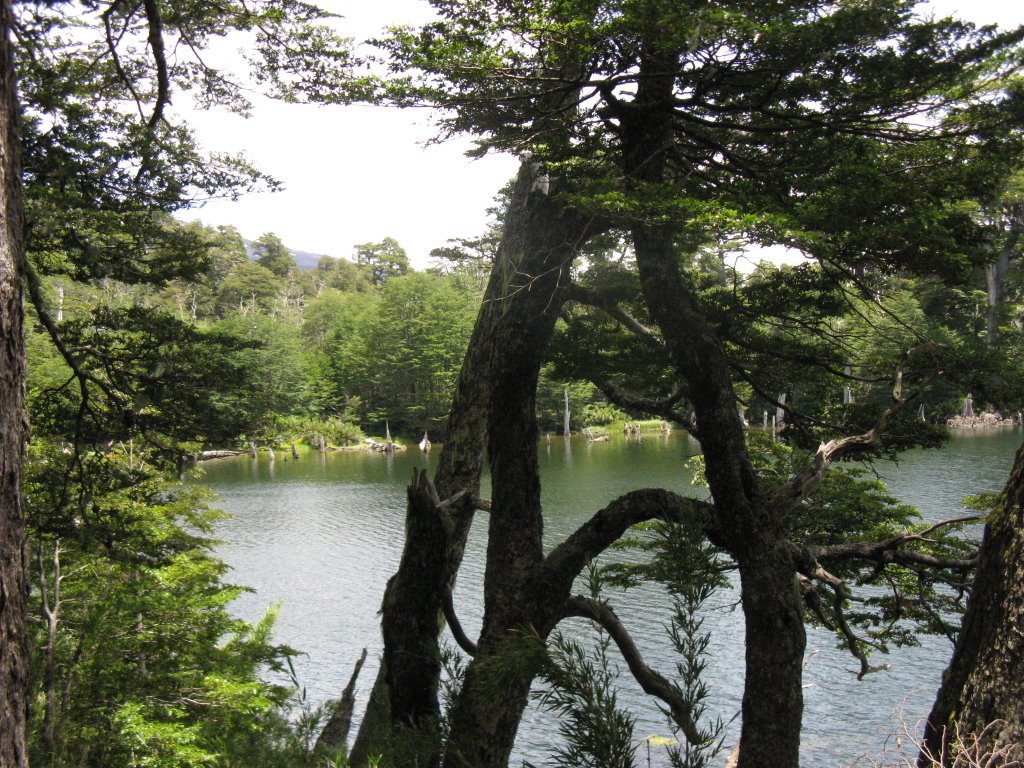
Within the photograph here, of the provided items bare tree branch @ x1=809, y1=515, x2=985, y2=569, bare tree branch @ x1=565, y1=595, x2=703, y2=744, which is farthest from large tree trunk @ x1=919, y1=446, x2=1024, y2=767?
bare tree branch @ x1=809, y1=515, x2=985, y2=569

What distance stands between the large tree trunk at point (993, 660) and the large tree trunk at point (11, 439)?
8.01 feet

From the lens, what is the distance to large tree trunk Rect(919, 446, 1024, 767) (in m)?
1.99

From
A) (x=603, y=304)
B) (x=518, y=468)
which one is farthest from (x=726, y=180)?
(x=518, y=468)

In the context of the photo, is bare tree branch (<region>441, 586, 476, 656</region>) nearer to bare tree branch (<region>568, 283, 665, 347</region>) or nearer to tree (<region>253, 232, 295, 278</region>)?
bare tree branch (<region>568, 283, 665, 347</region>)

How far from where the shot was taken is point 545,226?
4.59 metres

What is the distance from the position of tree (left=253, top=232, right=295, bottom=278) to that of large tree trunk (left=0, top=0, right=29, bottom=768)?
60.8 m

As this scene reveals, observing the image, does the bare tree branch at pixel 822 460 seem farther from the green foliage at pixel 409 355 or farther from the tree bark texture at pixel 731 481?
the green foliage at pixel 409 355

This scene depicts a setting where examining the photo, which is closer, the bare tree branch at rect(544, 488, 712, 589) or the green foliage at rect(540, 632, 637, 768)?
the green foliage at rect(540, 632, 637, 768)

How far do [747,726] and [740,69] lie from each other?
10.9ft

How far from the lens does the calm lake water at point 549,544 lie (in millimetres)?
8766

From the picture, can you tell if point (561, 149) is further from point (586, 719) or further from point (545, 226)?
point (586, 719)

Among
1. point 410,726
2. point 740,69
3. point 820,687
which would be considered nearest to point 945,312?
point 820,687

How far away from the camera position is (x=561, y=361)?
18.7ft

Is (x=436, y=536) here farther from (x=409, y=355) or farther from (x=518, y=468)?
(x=409, y=355)
